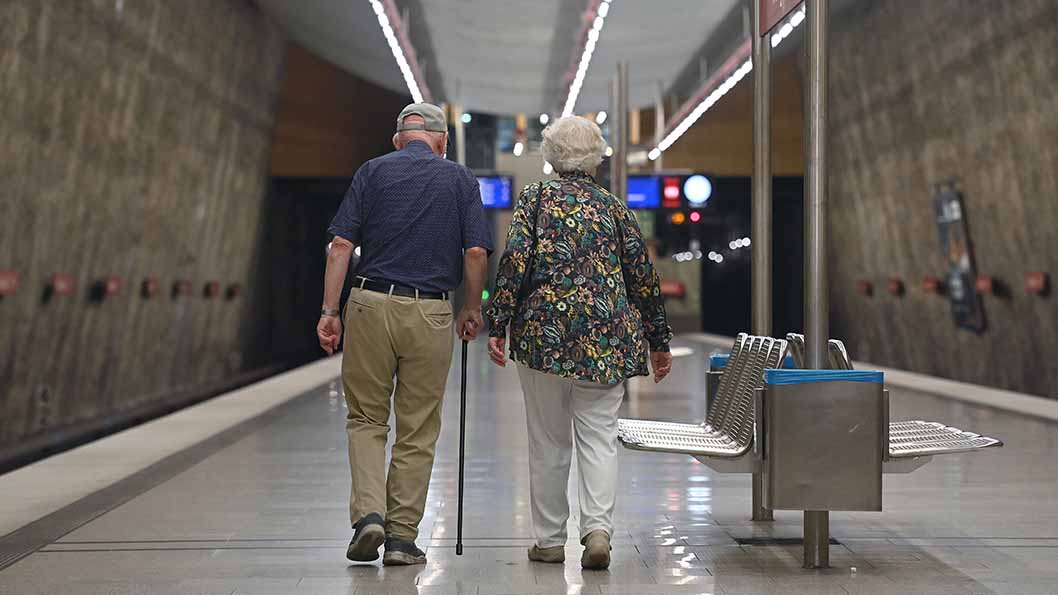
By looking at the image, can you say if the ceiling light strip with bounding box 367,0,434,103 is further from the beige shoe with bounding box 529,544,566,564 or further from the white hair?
the beige shoe with bounding box 529,544,566,564

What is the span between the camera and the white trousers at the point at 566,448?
187 inches

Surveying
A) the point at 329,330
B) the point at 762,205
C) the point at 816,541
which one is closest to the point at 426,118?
the point at 329,330

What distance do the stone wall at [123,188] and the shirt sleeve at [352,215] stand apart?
8058mm

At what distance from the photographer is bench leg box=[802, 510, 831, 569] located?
4703 millimetres

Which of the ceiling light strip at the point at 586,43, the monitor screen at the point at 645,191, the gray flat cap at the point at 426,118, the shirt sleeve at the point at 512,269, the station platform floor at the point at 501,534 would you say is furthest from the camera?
the monitor screen at the point at 645,191

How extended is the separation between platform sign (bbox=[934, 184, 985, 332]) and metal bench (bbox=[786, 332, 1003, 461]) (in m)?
11.0

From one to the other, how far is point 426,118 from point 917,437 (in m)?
2.10

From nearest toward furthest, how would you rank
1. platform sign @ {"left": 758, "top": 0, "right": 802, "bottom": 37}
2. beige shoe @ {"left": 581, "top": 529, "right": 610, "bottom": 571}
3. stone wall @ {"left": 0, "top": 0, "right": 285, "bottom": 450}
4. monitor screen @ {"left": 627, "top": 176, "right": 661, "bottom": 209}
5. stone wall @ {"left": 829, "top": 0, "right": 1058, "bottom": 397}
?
beige shoe @ {"left": 581, "top": 529, "right": 610, "bottom": 571}, platform sign @ {"left": 758, "top": 0, "right": 802, "bottom": 37}, stone wall @ {"left": 0, "top": 0, "right": 285, "bottom": 450}, stone wall @ {"left": 829, "top": 0, "right": 1058, "bottom": 397}, monitor screen @ {"left": 627, "top": 176, "right": 661, "bottom": 209}

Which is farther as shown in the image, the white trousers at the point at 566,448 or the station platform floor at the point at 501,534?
the white trousers at the point at 566,448

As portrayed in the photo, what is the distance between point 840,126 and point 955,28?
227 inches

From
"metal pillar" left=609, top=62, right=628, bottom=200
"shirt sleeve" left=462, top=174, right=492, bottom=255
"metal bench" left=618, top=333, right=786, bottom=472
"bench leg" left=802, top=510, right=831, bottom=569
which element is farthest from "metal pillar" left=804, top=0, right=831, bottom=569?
"metal pillar" left=609, top=62, right=628, bottom=200

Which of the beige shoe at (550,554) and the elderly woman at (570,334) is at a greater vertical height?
the elderly woman at (570,334)

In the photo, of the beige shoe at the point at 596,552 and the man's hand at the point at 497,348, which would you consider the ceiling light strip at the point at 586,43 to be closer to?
the man's hand at the point at 497,348

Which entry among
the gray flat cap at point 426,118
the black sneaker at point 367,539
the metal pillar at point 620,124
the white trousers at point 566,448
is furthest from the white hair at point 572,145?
the metal pillar at point 620,124
